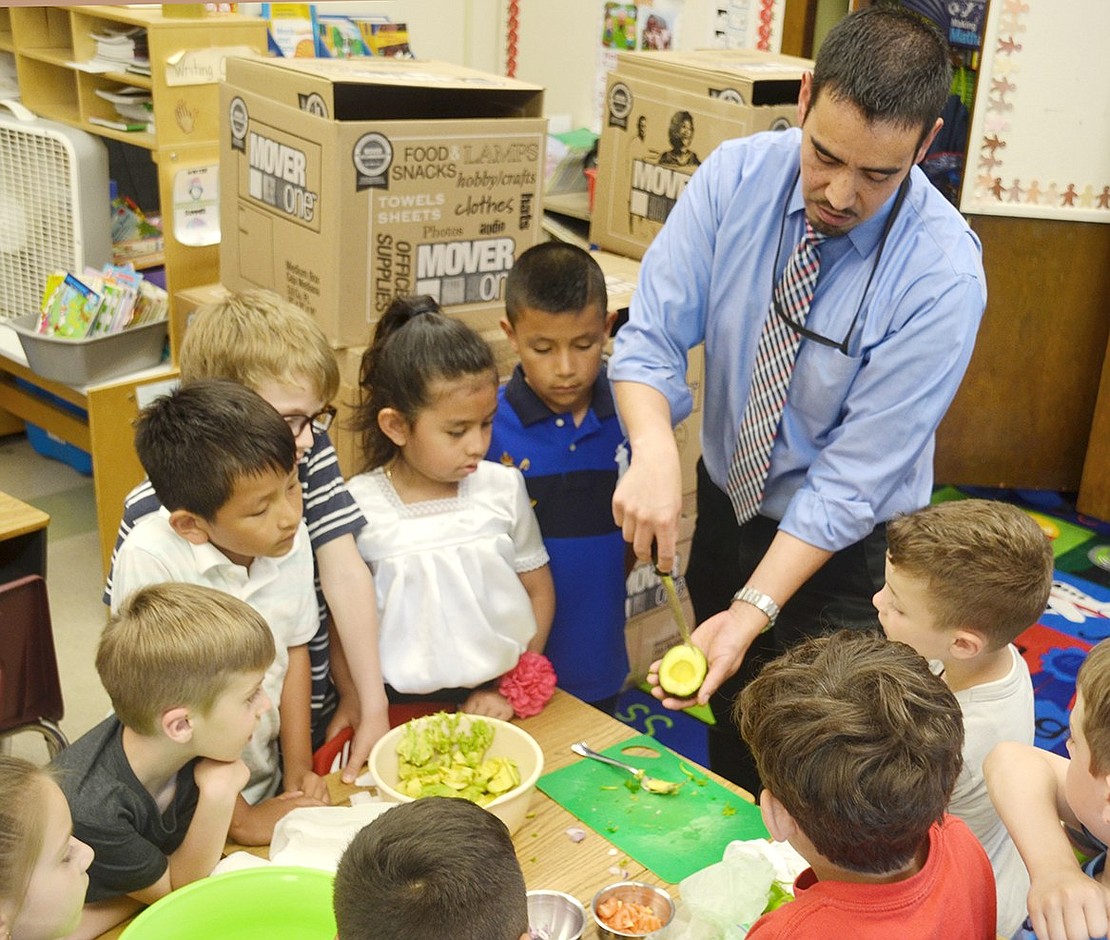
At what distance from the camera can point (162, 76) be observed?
12.5 ft

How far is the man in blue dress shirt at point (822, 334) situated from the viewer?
5.93ft

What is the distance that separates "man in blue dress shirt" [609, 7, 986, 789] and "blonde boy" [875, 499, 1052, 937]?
0.21m

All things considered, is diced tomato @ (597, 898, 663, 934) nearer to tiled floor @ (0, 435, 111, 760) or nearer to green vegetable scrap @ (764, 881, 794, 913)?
green vegetable scrap @ (764, 881, 794, 913)

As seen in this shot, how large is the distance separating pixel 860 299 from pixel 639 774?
2.77 ft

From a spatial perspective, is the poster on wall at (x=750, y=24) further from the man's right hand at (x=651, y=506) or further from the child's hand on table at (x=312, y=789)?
the child's hand on table at (x=312, y=789)

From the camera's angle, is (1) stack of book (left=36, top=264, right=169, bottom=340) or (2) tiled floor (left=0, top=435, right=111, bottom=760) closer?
(2) tiled floor (left=0, top=435, right=111, bottom=760)

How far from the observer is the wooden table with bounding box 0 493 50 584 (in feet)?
8.30

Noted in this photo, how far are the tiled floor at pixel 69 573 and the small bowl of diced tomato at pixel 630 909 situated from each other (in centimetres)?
174

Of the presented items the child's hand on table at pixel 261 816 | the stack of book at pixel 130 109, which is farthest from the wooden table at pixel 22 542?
the stack of book at pixel 130 109

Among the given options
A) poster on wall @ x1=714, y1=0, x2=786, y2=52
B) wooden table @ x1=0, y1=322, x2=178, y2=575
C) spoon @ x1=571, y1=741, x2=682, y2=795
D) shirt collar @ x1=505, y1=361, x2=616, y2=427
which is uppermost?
poster on wall @ x1=714, y1=0, x2=786, y2=52

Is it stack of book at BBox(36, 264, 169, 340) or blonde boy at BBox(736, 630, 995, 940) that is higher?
blonde boy at BBox(736, 630, 995, 940)

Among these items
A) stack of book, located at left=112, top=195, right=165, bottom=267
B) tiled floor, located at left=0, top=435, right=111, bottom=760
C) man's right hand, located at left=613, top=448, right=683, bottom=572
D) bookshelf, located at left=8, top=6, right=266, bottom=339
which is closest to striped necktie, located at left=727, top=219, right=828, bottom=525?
man's right hand, located at left=613, top=448, right=683, bottom=572

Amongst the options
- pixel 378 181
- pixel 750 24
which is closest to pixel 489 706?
pixel 378 181

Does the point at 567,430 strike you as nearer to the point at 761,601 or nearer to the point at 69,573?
the point at 761,601
